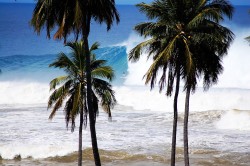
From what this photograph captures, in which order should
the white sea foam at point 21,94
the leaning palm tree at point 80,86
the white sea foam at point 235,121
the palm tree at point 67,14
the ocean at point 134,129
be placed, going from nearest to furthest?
the palm tree at point 67,14 < the leaning palm tree at point 80,86 < the ocean at point 134,129 < the white sea foam at point 235,121 < the white sea foam at point 21,94

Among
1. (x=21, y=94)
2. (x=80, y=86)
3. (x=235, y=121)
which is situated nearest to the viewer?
(x=80, y=86)

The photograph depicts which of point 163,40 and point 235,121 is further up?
point 163,40

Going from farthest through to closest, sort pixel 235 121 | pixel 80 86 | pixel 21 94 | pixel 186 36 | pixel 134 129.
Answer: pixel 21 94 → pixel 235 121 → pixel 134 129 → pixel 80 86 → pixel 186 36

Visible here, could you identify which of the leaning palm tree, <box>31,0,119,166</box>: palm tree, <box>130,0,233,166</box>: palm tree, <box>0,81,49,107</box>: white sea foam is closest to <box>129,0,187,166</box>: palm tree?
<box>130,0,233,166</box>: palm tree

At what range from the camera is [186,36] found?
18.8 meters

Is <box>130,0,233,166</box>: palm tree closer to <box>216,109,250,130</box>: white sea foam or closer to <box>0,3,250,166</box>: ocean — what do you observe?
<box>0,3,250,166</box>: ocean

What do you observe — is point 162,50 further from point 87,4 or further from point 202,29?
point 87,4

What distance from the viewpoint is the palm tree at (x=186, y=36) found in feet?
60.5

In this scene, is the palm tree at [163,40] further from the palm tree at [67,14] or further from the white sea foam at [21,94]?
the white sea foam at [21,94]

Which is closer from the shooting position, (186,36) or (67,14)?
(67,14)

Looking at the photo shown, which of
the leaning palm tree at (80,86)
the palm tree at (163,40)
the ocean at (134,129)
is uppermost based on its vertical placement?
the palm tree at (163,40)

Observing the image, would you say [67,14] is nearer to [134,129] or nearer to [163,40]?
[163,40]

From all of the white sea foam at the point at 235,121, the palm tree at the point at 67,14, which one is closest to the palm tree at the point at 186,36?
the palm tree at the point at 67,14

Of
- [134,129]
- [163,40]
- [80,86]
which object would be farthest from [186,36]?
[134,129]
